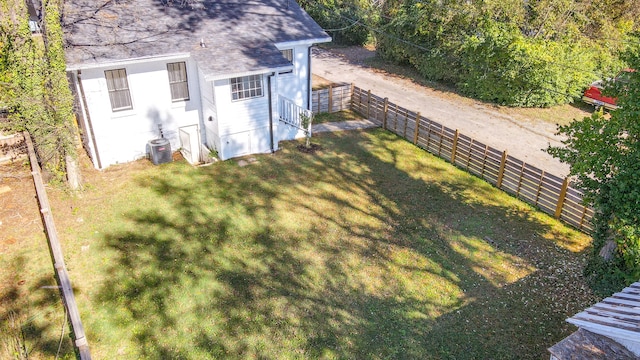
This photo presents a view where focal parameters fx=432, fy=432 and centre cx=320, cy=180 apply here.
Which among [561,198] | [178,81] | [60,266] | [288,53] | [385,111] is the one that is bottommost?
[561,198]

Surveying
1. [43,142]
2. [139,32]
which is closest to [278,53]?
[139,32]

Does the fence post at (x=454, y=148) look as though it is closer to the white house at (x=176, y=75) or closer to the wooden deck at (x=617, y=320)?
the white house at (x=176, y=75)

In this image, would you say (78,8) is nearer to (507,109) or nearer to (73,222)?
(73,222)

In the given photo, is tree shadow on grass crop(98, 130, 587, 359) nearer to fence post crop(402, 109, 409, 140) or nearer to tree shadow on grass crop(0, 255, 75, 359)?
tree shadow on grass crop(0, 255, 75, 359)

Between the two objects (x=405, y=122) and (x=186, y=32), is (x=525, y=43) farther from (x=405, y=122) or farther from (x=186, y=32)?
(x=186, y=32)

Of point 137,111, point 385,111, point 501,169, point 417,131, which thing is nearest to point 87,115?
point 137,111
